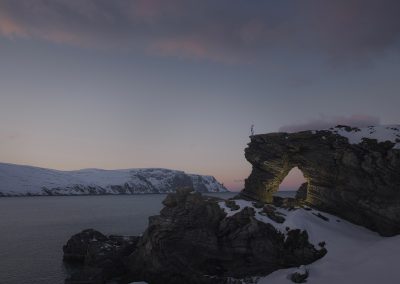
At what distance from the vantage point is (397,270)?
3325 centimetres

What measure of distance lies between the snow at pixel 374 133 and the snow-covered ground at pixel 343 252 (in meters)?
12.5

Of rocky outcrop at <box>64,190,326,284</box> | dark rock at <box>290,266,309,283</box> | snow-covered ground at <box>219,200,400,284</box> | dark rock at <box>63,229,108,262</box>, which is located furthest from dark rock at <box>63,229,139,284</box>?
dark rock at <box>290,266,309,283</box>

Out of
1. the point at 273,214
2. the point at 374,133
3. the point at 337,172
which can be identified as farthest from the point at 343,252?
the point at 374,133

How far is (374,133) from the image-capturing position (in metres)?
51.5

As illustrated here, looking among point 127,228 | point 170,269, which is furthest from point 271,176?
point 127,228

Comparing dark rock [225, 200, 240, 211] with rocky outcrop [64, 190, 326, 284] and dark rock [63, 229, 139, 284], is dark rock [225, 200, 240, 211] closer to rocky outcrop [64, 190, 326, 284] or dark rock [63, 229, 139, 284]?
rocky outcrop [64, 190, 326, 284]

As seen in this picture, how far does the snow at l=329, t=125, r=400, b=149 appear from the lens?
49466 millimetres

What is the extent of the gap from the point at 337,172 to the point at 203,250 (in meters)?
23.0

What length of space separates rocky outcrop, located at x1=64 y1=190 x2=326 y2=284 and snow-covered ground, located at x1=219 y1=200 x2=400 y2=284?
5.21 ft

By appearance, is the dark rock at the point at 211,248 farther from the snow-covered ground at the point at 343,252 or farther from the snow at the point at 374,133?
the snow at the point at 374,133

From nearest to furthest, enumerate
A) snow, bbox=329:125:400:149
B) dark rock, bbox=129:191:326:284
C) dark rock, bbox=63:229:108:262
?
1. dark rock, bbox=129:191:326:284
2. snow, bbox=329:125:400:149
3. dark rock, bbox=63:229:108:262

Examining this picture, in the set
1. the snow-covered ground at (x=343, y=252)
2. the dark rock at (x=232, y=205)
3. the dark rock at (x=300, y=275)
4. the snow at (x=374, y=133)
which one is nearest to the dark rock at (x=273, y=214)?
the snow-covered ground at (x=343, y=252)

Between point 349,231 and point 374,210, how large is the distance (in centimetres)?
451

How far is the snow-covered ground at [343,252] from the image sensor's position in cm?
3450
